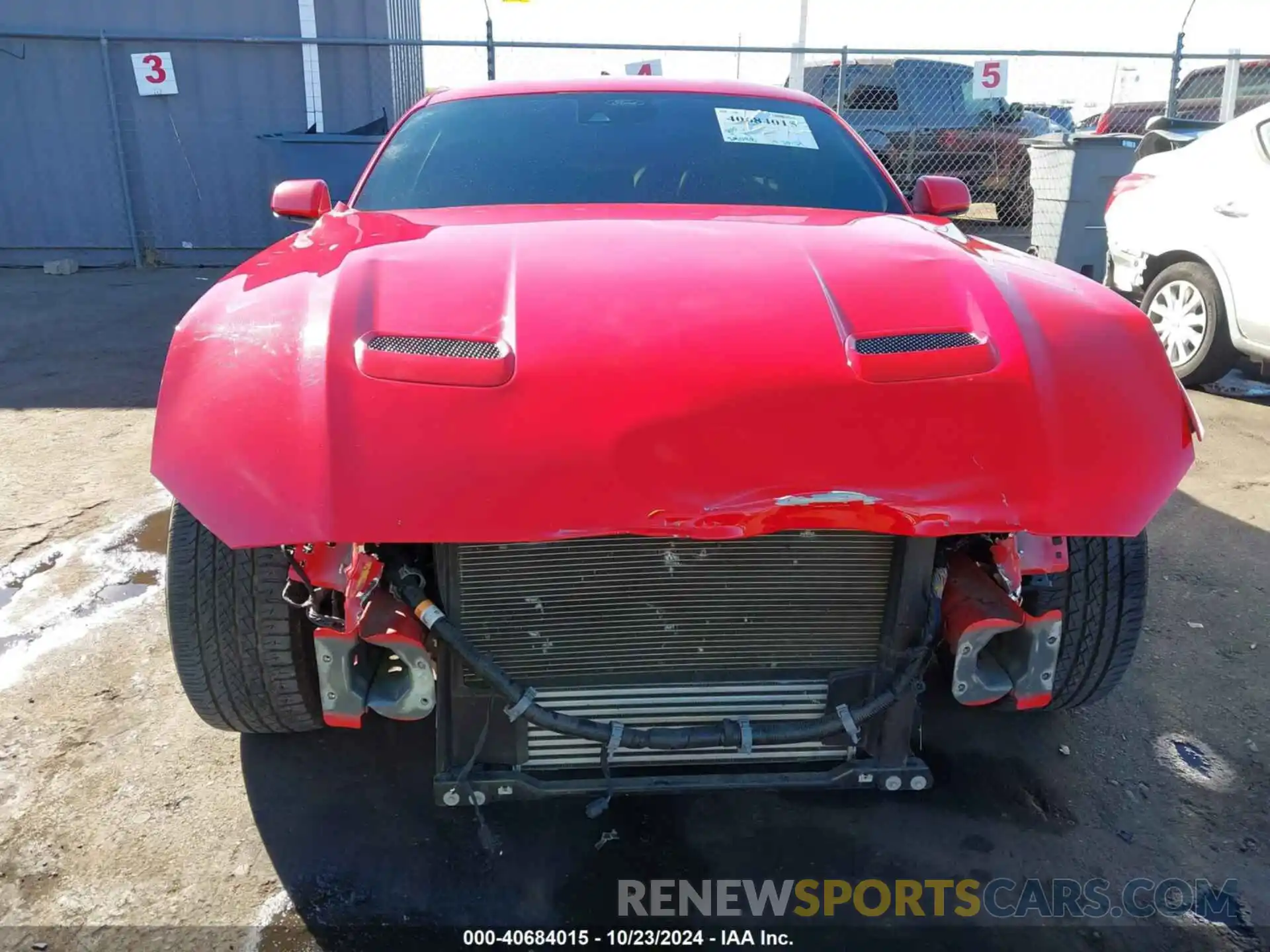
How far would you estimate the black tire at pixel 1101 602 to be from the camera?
218 centimetres

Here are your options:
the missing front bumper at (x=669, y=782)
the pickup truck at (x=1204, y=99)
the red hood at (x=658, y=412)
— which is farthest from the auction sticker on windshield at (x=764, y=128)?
the pickup truck at (x=1204, y=99)

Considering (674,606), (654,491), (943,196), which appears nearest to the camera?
(654,491)

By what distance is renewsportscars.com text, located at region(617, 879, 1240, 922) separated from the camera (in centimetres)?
196

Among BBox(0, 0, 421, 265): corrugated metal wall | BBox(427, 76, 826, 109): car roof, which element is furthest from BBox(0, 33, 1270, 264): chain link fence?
BBox(427, 76, 826, 109): car roof

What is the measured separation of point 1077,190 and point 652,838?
7.53 m

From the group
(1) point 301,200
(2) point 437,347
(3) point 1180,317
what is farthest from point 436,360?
(3) point 1180,317

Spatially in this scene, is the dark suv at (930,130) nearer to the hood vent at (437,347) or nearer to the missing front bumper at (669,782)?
the missing front bumper at (669,782)

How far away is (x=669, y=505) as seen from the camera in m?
1.56

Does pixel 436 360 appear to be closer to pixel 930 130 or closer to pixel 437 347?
pixel 437 347

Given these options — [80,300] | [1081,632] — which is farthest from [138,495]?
[80,300]

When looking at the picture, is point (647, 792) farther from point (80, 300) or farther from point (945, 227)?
point (80, 300)

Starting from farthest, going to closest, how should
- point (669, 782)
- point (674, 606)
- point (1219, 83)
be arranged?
point (1219, 83)
point (669, 782)
point (674, 606)

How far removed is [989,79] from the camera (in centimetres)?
920

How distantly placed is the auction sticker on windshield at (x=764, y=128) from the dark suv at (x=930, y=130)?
7671mm
